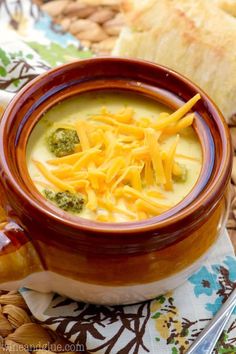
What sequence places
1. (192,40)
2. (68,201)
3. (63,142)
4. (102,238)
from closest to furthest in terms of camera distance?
1. (102,238)
2. (68,201)
3. (63,142)
4. (192,40)

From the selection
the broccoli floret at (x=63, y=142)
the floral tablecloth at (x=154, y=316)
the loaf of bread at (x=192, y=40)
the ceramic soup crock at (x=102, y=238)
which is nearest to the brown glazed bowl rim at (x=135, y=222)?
the ceramic soup crock at (x=102, y=238)

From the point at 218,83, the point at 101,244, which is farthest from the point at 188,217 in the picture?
the point at 218,83

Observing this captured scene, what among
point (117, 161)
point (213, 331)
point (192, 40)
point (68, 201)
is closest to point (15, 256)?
point (68, 201)

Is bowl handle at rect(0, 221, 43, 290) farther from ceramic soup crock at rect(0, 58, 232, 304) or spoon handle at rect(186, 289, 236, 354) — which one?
spoon handle at rect(186, 289, 236, 354)

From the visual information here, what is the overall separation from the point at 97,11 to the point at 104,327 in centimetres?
136

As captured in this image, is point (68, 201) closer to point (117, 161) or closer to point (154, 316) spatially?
point (117, 161)

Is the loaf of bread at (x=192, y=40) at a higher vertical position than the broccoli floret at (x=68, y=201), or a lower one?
higher

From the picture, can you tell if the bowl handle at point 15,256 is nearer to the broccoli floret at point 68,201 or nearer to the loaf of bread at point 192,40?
the broccoli floret at point 68,201

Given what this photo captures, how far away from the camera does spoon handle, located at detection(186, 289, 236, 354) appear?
137 centimetres

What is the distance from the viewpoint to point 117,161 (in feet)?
4.63

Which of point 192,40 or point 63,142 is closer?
point 63,142

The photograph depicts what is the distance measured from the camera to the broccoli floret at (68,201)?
4.46 feet

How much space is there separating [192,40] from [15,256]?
39.0 inches

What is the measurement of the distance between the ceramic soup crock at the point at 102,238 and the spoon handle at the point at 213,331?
0.12m
